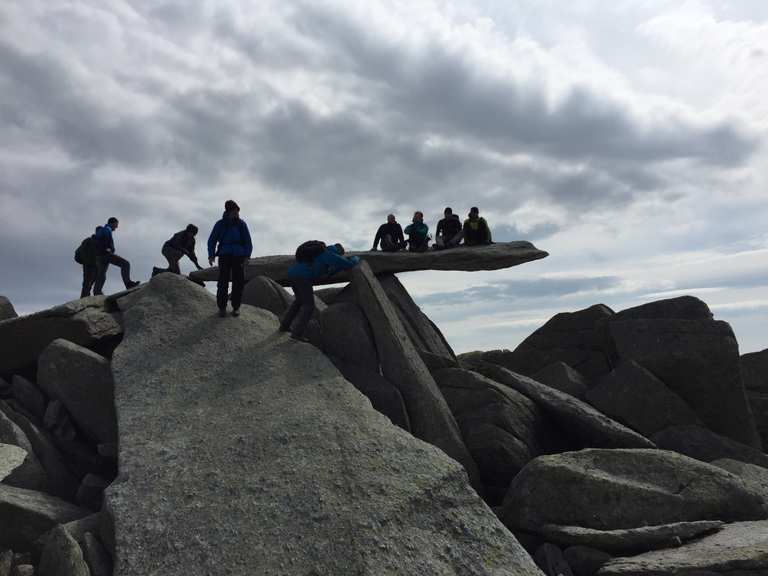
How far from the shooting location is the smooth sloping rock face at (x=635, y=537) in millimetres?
11656

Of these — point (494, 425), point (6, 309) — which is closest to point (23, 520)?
point (494, 425)

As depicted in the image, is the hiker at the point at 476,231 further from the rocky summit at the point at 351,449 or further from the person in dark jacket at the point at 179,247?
the person in dark jacket at the point at 179,247

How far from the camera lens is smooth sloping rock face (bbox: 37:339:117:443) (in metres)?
15.1

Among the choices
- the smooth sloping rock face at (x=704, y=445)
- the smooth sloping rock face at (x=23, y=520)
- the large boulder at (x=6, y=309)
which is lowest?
the smooth sloping rock face at (x=704, y=445)

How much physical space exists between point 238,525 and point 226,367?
16.0 ft

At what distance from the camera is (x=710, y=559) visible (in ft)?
34.5

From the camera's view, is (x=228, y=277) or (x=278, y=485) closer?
(x=278, y=485)

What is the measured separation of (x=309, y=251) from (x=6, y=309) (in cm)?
1068

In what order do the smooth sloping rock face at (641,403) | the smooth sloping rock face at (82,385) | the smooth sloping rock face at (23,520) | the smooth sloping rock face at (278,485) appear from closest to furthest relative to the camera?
the smooth sloping rock face at (278,485), the smooth sloping rock face at (23,520), the smooth sloping rock face at (82,385), the smooth sloping rock face at (641,403)

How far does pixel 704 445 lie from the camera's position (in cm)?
1778

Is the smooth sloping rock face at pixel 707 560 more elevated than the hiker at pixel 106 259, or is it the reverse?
the hiker at pixel 106 259

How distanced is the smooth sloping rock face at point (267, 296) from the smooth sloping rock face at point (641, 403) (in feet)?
31.9

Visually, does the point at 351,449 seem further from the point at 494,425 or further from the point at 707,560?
the point at 707,560

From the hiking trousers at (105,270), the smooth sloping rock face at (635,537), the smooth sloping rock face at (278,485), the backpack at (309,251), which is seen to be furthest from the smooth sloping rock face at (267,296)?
the smooth sloping rock face at (635,537)
